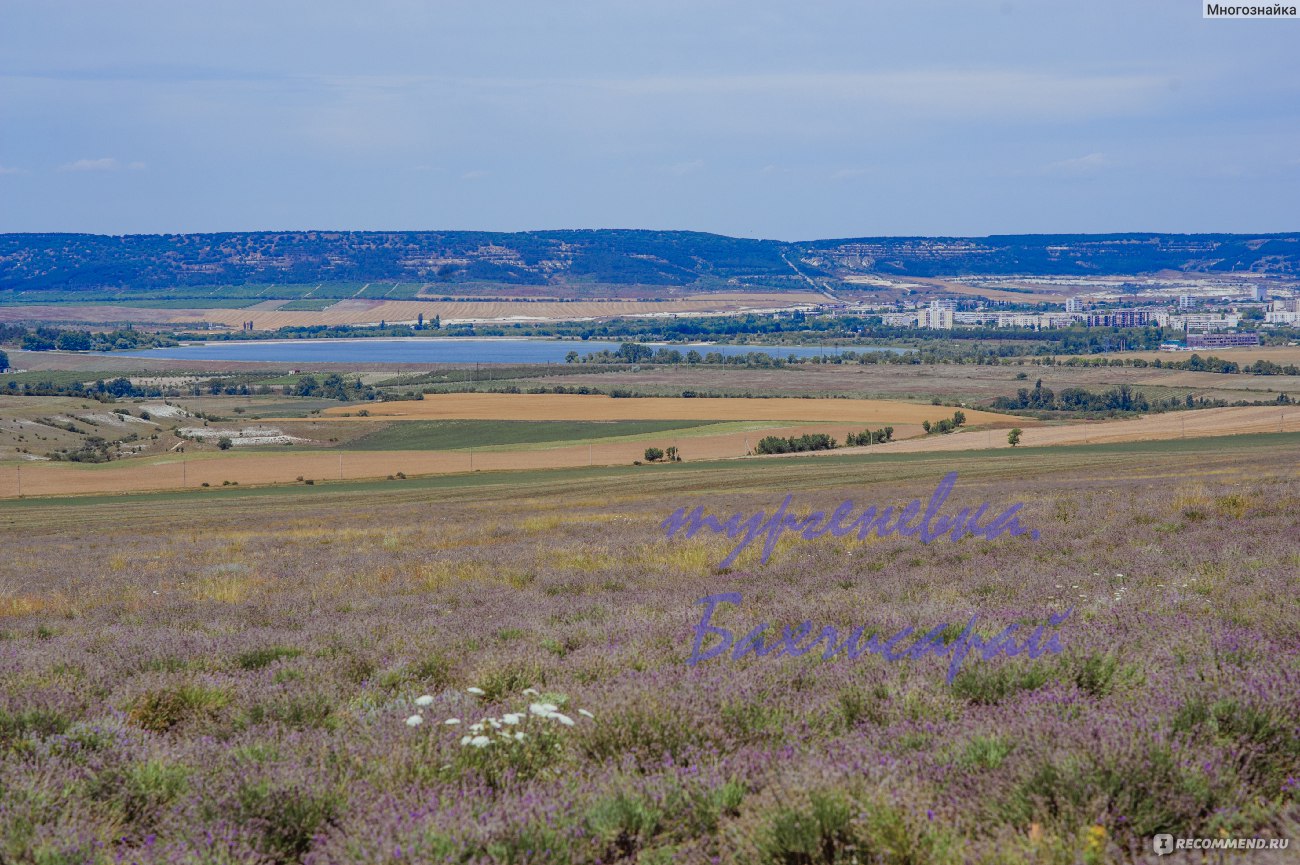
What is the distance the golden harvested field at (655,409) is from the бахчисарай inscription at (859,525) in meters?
75.1

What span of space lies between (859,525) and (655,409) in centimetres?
10043

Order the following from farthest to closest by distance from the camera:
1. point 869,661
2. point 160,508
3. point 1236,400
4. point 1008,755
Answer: point 1236,400 → point 160,508 → point 869,661 → point 1008,755

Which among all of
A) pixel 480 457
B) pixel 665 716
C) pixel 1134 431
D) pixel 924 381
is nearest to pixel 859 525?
pixel 665 716

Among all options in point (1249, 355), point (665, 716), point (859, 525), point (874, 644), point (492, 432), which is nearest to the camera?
point (665, 716)

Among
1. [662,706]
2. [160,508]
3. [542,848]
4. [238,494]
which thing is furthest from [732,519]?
[238,494]

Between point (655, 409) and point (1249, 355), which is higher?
point (1249, 355)

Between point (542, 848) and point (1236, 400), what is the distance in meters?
127

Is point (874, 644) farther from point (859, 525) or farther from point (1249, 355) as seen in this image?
point (1249, 355)

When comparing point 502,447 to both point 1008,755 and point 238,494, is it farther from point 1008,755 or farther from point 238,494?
point 1008,755

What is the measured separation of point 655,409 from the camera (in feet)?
388

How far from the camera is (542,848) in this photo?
443 cm

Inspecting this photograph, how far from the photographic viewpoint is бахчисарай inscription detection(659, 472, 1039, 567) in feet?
51.6

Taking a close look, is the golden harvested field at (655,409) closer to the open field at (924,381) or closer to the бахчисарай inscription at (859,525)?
the open field at (924,381)

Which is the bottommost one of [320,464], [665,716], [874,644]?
[320,464]
